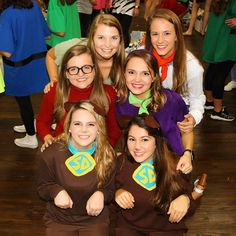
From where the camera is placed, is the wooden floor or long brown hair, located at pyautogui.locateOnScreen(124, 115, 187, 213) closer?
long brown hair, located at pyautogui.locateOnScreen(124, 115, 187, 213)

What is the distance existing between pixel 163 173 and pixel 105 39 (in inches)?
32.9

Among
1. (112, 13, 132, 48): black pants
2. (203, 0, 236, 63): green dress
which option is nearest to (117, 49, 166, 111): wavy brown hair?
(203, 0, 236, 63): green dress

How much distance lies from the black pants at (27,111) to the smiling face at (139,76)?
4.92 feet

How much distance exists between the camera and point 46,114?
226cm

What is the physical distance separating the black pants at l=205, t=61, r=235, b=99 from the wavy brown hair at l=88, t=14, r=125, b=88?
70.2 inches

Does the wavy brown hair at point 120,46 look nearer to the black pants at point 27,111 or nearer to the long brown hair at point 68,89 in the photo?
the long brown hair at point 68,89

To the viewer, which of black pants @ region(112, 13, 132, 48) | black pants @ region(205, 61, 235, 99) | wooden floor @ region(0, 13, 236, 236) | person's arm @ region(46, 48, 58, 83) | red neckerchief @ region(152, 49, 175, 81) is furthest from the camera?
black pants @ region(112, 13, 132, 48)

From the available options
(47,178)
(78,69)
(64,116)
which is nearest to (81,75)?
(78,69)

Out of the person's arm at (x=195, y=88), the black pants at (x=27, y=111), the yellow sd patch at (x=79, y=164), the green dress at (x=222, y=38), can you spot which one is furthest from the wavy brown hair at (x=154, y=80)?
the green dress at (x=222, y=38)

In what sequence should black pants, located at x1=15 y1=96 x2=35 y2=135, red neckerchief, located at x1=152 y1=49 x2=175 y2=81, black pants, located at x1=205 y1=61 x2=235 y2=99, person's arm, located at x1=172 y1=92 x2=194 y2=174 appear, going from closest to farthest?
Result: person's arm, located at x1=172 y1=92 x2=194 y2=174 → red neckerchief, located at x1=152 y1=49 x2=175 y2=81 → black pants, located at x1=15 y1=96 x2=35 y2=135 → black pants, located at x1=205 y1=61 x2=235 y2=99

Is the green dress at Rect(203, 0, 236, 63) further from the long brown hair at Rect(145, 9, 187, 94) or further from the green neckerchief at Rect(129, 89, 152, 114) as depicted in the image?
the green neckerchief at Rect(129, 89, 152, 114)

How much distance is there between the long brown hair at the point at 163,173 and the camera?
1904mm

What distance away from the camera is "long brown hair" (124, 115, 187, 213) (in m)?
1.90

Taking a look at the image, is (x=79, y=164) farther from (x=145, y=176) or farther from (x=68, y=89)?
(x=68, y=89)
